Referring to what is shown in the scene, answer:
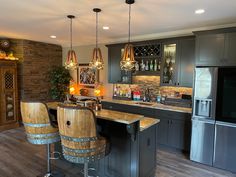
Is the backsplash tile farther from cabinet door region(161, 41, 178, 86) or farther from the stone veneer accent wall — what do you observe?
the stone veneer accent wall

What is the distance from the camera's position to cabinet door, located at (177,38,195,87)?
389 cm

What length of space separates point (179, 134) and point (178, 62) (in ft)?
5.39

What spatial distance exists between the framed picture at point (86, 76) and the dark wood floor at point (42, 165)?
261 centimetres

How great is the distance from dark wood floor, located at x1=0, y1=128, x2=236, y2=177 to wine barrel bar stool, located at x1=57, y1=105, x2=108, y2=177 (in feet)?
3.85

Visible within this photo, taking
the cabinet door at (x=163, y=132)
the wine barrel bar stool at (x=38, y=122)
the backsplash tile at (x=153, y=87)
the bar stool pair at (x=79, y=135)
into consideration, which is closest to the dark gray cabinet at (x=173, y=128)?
the cabinet door at (x=163, y=132)

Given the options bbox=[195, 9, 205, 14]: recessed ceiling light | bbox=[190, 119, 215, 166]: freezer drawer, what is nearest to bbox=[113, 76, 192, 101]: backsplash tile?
bbox=[190, 119, 215, 166]: freezer drawer

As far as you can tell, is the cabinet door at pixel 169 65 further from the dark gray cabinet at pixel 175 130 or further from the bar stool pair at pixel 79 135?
the bar stool pair at pixel 79 135

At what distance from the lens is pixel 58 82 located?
20.3 ft

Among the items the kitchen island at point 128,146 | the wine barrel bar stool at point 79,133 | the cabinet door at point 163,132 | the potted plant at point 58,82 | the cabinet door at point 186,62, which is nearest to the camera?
the wine barrel bar stool at point 79,133

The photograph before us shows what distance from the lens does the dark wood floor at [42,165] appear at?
3.06m

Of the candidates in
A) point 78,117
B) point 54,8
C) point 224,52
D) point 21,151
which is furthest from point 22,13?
point 224,52

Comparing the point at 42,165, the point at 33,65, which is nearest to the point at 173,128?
the point at 42,165

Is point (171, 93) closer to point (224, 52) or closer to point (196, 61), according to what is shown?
point (196, 61)

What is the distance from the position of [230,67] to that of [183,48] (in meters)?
1.17
